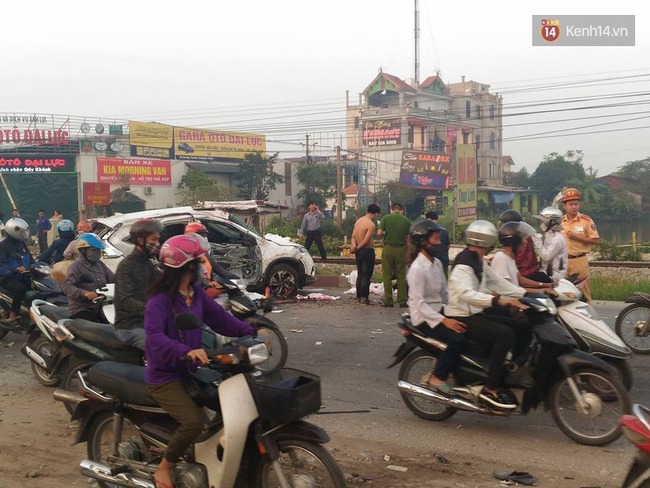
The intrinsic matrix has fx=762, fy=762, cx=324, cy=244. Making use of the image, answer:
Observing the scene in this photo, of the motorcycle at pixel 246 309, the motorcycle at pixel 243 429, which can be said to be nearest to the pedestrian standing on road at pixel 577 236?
the motorcycle at pixel 246 309

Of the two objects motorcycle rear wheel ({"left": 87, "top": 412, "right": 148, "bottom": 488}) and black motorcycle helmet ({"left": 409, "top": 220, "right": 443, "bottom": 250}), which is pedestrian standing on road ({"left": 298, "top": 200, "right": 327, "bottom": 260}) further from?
motorcycle rear wheel ({"left": 87, "top": 412, "right": 148, "bottom": 488})

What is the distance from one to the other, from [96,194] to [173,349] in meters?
27.2

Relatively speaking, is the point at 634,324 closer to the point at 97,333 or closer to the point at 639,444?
the point at 639,444

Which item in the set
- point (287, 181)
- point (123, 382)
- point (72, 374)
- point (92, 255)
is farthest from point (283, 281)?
point (287, 181)

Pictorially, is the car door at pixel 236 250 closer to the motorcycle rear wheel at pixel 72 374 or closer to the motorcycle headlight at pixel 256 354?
the motorcycle rear wheel at pixel 72 374

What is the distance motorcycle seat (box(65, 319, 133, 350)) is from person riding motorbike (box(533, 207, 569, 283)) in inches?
180

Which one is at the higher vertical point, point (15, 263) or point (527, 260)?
point (527, 260)

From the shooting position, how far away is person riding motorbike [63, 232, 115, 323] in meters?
7.64

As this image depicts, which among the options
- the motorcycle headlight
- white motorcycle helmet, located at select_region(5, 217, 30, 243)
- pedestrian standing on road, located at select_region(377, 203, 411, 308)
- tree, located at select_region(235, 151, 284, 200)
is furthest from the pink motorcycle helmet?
tree, located at select_region(235, 151, 284, 200)

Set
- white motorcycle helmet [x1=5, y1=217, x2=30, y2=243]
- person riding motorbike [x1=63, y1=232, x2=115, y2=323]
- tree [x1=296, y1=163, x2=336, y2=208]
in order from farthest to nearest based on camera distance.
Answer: tree [x1=296, y1=163, x2=336, y2=208]
white motorcycle helmet [x1=5, y1=217, x2=30, y2=243]
person riding motorbike [x1=63, y1=232, x2=115, y2=323]

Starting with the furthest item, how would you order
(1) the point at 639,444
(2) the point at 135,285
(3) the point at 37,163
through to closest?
(3) the point at 37,163 < (2) the point at 135,285 < (1) the point at 639,444

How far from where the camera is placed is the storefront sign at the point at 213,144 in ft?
219

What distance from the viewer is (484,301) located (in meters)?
5.96

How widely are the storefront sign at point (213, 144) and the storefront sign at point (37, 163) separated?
1403cm
